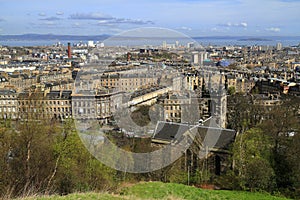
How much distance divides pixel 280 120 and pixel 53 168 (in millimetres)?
9514

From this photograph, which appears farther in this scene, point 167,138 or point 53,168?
point 167,138

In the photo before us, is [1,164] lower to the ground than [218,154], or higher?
higher

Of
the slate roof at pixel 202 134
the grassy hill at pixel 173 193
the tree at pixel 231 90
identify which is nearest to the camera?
the grassy hill at pixel 173 193

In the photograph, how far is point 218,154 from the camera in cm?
1260

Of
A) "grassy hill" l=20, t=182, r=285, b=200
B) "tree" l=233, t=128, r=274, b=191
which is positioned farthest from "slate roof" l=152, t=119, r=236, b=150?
"grassy hill" l=20, t=182, r=285, b=200

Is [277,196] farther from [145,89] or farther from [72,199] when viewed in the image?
[145,89]

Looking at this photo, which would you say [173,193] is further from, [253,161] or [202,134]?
[202,134]

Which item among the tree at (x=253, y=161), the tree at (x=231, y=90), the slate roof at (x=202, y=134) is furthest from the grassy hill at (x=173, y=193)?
the tree at (x=231, y=90)

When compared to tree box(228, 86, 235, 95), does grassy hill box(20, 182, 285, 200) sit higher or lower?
higher

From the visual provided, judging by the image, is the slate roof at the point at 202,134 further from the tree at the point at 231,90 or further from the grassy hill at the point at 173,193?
the tree at the point at 231,90

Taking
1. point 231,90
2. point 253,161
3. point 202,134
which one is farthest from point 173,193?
point 231,90

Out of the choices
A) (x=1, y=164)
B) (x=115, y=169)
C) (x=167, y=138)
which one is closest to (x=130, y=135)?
(x=167, y=138)

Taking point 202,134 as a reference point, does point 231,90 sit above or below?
below

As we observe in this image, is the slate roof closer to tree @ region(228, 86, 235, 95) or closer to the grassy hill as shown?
the grassy hill
